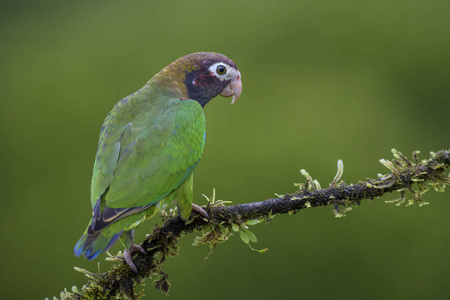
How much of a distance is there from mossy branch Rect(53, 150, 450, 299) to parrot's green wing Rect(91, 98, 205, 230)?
28 cm

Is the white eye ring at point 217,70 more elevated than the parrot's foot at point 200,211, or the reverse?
the white eye ring at point 217,70

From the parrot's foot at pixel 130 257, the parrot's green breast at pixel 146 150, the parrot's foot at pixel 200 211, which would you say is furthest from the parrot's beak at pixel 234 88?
the parrot's foot at pixel 130 257

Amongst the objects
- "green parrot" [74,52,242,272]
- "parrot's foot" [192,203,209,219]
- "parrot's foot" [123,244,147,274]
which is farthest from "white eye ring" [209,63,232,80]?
"parrot's foot" [123,244,147,274]

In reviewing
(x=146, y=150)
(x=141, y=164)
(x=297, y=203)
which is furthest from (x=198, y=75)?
(x=297, y=203)

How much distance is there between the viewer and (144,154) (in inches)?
146

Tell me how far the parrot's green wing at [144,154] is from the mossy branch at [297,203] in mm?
285

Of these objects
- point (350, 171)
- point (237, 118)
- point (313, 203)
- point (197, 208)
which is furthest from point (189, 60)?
point (350, 171)

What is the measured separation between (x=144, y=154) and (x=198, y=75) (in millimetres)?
1173

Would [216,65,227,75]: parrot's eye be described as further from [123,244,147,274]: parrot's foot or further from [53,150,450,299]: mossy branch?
[123,244,147,274]: parrot's foot

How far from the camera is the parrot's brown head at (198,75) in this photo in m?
4.52

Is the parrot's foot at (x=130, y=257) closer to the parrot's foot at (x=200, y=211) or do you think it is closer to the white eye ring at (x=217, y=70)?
the parrot's foot at (x=200, y=211)

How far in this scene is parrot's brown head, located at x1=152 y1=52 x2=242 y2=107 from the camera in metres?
4.52

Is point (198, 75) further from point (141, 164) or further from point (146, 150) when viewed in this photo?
point (141, 164)

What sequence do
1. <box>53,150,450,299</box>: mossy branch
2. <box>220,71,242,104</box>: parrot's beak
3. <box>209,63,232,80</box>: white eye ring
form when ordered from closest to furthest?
1. <box>53,150,450,299</box>: mossy branch
2. <box>209,63,232,80</box>: white eye ring
3. <box>220,71,242,104</box>: parrot's beak
